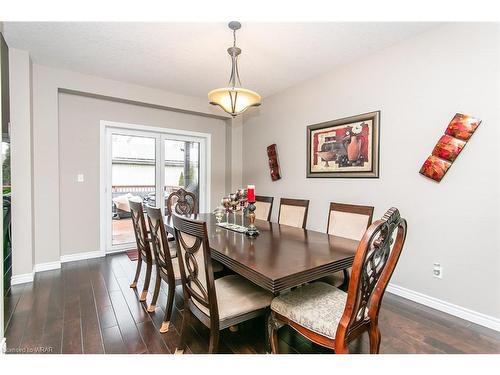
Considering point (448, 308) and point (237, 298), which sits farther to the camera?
point (448, 308)

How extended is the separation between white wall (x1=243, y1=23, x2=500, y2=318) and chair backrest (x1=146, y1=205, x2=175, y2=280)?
2.22 metres

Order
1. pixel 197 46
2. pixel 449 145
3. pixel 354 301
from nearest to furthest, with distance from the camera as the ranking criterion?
pixel 354 301 < pixel 449 145 < pixel 197 46

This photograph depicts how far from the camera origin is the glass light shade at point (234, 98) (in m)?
2.34

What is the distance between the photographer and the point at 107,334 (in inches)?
73.3

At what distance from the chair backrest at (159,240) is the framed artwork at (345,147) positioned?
2.29 m

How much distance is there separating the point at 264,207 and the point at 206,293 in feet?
5.91

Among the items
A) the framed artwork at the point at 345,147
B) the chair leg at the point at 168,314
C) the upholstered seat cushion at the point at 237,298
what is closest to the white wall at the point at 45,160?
the chair leg at the point at 168,314

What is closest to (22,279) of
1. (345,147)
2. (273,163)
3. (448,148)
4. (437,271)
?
(273,163)

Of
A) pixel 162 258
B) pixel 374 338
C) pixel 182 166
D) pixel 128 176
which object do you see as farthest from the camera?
pixel 182 166

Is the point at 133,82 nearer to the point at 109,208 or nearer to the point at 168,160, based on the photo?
the point at 168,160

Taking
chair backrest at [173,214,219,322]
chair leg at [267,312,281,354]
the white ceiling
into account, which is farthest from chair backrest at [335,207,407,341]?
the white ceiling

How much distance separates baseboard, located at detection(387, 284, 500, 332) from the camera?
201 centimetres

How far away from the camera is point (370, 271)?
4.06 feet

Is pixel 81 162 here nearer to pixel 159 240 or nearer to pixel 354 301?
pixel 159 240
